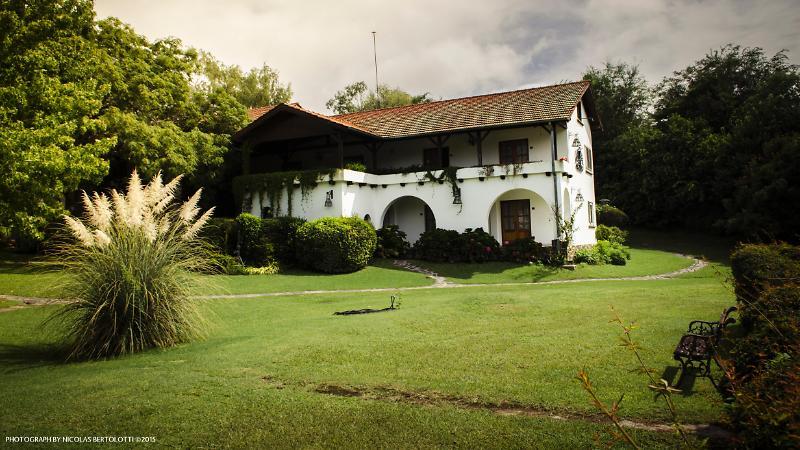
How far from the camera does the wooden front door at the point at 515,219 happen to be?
24281mm

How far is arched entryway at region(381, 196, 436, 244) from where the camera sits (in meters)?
26.7

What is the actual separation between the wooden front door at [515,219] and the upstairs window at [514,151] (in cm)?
224

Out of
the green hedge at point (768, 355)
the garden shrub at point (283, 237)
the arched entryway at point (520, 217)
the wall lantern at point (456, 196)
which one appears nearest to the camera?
the green hedge at point (768, 355)

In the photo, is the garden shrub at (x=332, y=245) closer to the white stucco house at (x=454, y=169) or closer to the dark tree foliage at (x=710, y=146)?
the white stucco house at (x=454, y=169)

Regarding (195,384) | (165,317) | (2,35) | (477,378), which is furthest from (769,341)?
(2,35)

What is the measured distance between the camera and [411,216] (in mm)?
27000

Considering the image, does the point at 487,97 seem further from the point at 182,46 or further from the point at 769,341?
the point at 769,341

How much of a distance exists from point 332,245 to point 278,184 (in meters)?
5.67

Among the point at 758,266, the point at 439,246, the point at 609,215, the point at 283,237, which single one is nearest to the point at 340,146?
the point at 283,237

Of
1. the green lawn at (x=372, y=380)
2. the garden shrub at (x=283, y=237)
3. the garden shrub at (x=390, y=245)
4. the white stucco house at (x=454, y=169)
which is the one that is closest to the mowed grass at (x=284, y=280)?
the garden shrub at (x=283, y=237)

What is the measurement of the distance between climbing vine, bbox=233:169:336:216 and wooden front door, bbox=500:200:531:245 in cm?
903

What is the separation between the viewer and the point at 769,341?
148 inches

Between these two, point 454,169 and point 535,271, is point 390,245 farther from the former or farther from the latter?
point 535,271

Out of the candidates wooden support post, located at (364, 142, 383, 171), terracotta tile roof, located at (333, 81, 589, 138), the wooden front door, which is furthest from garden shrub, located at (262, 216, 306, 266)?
the wooden front door
